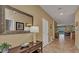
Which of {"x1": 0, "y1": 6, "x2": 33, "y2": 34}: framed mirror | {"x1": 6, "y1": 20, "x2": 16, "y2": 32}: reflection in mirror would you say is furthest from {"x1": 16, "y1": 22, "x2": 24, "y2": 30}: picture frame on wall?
{"x1": 6, "y1": 20, "x2": 16, "y2": 32}: reflection in mirror

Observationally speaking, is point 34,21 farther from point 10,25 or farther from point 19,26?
point 10,25

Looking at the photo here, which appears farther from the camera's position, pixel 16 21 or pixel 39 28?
pixel 39 28

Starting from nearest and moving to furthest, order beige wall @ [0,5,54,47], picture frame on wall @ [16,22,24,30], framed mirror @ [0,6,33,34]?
framed mirror @ [0,6,33,34], beige wall @ [0,5,54,47], picture frame on wall @ [16,22,24,30]

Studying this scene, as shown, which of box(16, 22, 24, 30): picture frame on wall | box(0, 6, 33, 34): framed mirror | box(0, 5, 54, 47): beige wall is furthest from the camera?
box(16, 22, 24, 30): picture frame on wall

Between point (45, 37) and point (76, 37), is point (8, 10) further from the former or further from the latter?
point (76, 37)

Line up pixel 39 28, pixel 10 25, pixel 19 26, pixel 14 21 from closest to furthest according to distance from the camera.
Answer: pixel 10 25 → pixel 14 21 → pixel 19 26 → pixel 39 28

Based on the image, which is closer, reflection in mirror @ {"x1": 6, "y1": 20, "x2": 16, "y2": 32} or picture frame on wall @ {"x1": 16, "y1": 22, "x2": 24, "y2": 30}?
reflection in mirror @ {"x1": 6, "y1": 20, "x2": 16, "y2": 32}

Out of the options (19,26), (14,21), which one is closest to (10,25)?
(14,21)

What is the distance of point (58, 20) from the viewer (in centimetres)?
351

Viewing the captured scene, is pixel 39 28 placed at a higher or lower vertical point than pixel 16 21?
lower

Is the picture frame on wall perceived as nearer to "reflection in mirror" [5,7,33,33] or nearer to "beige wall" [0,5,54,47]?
"reflection in mirror" [5,7,33,33]

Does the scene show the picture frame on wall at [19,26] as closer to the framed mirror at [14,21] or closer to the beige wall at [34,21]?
the framed mirror at [14,21]
